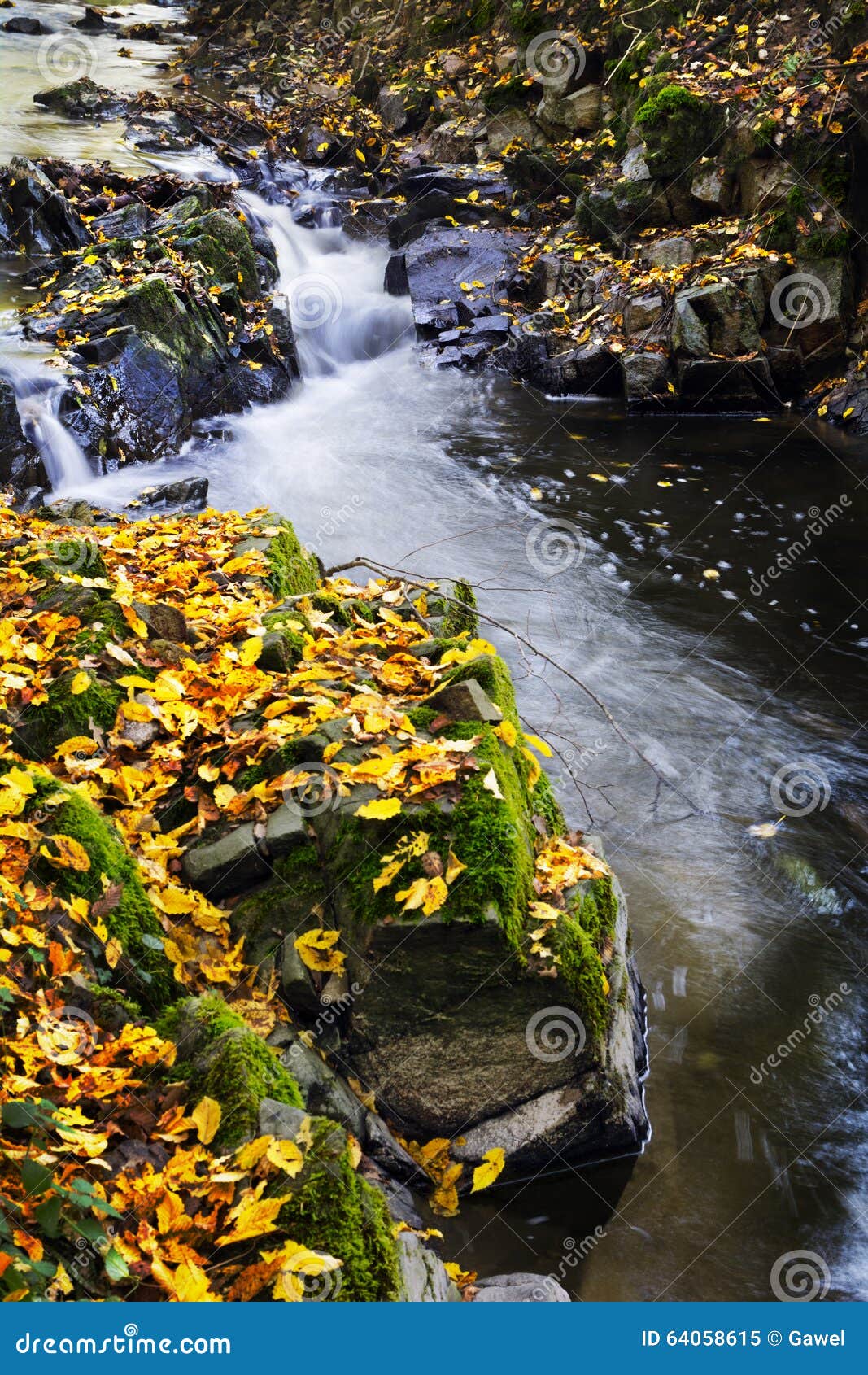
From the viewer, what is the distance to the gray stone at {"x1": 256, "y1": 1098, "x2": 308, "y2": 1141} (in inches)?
110

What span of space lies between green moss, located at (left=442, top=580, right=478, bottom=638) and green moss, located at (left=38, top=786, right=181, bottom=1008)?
266 centimetres

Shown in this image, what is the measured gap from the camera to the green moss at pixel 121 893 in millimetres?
3404

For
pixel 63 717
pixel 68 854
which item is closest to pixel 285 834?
pixel 68 854

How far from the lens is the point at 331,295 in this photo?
1575 cm

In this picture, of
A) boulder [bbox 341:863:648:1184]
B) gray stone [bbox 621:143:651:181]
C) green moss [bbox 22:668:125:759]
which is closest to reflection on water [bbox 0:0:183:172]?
gray stone [bbox 621:143:651:181]

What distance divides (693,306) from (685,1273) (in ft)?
36.8

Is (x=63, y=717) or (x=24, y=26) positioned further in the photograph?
(x=24, y=26)

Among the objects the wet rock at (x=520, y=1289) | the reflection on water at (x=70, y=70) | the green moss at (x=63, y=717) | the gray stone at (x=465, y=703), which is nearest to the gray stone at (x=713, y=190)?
the reflection on water at (x=70, y=70)

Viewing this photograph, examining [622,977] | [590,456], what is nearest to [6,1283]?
[622,977]

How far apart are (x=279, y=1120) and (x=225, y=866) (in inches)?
51.9

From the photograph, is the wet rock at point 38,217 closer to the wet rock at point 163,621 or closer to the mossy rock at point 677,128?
the mossy rock at point 677,128

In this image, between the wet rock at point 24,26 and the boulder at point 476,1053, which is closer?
the boulder at point 476,1053

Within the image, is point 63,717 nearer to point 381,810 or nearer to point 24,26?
point 381,810

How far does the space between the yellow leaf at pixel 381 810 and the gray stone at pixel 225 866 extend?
1.70ft
